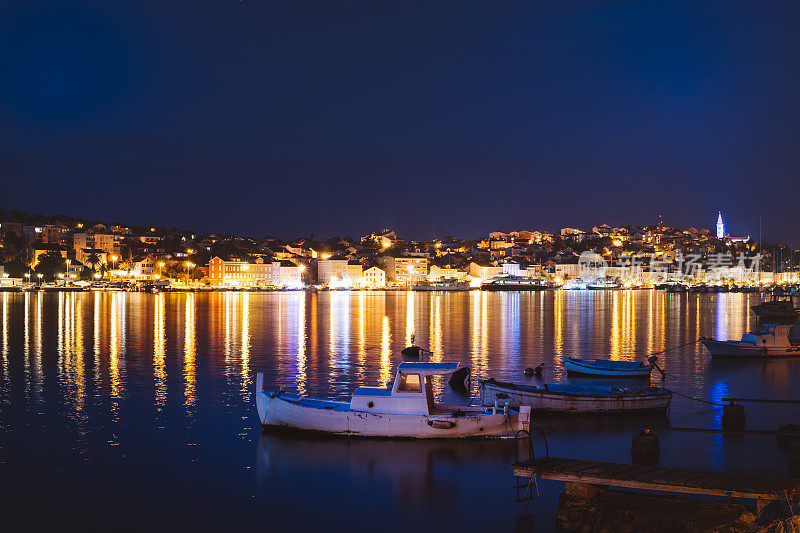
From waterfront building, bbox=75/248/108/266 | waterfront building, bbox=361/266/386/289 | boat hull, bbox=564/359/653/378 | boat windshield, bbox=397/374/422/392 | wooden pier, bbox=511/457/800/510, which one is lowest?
waterfront building, bbox=361/266/386/289

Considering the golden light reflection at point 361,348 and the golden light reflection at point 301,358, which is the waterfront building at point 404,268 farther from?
the golden light reflection at point 301,358

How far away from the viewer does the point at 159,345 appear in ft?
100

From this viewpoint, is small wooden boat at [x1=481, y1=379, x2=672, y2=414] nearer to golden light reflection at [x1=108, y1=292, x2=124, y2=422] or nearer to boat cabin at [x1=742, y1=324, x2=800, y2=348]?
golden light reflection at [x1=108, y1=292, x2=124, y2=422]

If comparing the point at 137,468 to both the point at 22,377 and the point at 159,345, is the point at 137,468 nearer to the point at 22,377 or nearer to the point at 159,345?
the point at 22,377

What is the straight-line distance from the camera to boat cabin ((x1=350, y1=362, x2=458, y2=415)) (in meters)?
13.0

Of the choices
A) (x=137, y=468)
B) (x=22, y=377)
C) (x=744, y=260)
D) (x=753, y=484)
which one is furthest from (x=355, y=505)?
(x=744, y=260)

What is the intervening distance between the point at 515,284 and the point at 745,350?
109 meters

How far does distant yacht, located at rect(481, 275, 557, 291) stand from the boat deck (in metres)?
122

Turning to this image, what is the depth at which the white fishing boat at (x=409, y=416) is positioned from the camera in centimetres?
1292

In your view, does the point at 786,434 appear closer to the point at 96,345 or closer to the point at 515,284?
the point at 96,345

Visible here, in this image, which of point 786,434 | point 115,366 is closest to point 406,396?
point 786,434

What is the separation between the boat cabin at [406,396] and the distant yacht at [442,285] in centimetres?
11579

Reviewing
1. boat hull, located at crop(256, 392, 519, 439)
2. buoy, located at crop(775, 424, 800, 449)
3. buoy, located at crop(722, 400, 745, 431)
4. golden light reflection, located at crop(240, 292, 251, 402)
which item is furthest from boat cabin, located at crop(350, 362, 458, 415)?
buoy, located at crop(775, 424, 800, 449)

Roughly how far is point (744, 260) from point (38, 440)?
168 meters
